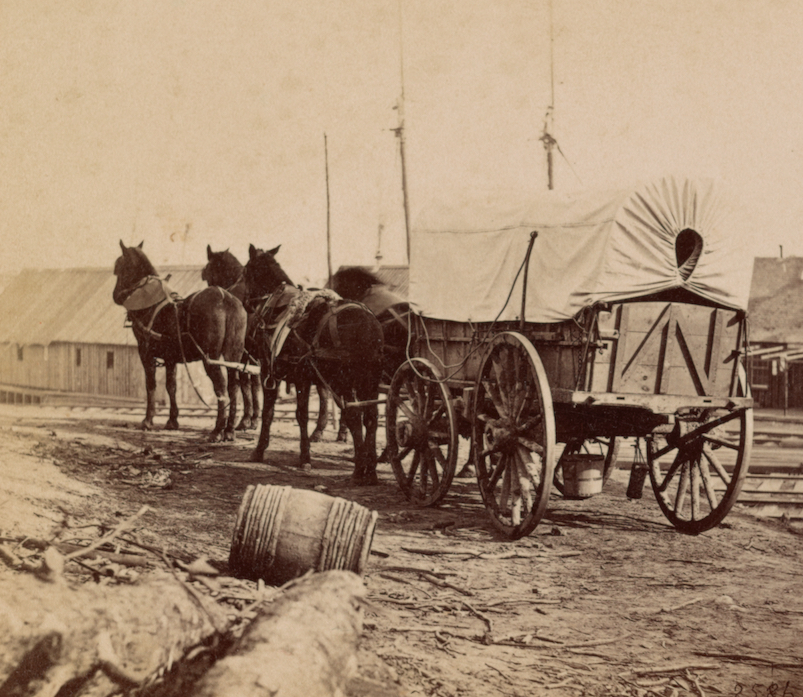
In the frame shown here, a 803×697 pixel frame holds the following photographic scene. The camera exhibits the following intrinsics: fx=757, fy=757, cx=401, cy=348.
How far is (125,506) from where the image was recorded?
691 cm

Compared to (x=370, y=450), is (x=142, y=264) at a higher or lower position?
higher

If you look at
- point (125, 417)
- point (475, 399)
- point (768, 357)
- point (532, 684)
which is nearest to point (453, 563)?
point (475, 399)

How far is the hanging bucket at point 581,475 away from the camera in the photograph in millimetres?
6828

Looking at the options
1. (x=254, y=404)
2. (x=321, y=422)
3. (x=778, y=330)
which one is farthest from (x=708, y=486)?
(x=778, y=330)

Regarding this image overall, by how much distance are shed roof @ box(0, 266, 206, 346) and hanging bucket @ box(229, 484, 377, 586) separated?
65.4 feet

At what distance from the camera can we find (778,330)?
24031mm

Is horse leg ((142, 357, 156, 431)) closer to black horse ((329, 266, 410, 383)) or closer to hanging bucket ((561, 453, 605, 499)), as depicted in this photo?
black horse ((329, 266, 410, 383))

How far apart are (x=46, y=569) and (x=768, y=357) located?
23126 millimetres

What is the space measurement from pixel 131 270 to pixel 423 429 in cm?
695

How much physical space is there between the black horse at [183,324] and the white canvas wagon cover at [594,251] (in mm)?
5517

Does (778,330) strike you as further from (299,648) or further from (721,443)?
(299,648)

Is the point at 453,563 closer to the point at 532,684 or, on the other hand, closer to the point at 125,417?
the point at 532,684

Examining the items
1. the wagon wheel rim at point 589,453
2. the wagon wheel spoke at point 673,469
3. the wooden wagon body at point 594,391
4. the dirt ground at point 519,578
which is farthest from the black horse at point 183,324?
the wagon wheel spoke at point 673,469

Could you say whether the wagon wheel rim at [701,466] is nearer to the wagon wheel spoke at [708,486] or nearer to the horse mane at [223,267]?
the wagon wheel spoke at [708,486]
